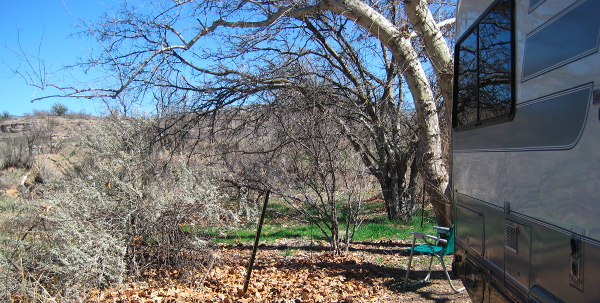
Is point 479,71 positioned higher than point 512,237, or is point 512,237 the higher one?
point 479,71

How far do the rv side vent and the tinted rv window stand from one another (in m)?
0.73

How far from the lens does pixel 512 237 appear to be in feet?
9.39

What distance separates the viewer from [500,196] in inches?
120

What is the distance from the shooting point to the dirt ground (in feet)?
17.5

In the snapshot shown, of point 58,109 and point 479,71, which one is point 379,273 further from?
point 58,109

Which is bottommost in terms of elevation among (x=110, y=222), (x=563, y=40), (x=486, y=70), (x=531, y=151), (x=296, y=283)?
(x=296, y=283)

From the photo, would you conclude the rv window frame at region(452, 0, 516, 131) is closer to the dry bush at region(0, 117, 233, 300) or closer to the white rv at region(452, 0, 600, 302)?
the white rv at region(452, 0, 600, 302)

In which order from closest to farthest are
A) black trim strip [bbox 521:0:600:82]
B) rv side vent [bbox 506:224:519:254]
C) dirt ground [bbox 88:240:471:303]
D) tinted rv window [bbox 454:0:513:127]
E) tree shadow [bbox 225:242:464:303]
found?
black trim strip [bbox 521:0:600:82], rv side vent [bbox 506:224:519:254], tinted rv window [bbox 454:0:513:127], dirt ground [bbox 88:240:471:303], tree shadow [bbox 225:242:464:303]

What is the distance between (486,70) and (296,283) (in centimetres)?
370

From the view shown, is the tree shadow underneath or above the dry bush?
underneath

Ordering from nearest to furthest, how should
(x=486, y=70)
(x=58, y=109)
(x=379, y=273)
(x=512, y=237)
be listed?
(x=512, y=237)
(x=486, y=70)
(x=379, y=273)
(x=58, y=109)

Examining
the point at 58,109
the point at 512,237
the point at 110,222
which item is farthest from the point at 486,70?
the point at 58,109

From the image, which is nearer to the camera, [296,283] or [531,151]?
[531,151]

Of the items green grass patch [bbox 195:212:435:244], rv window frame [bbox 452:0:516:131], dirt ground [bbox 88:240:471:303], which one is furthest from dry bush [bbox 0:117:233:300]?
rv window frame [bbox 452:0:516:131]
